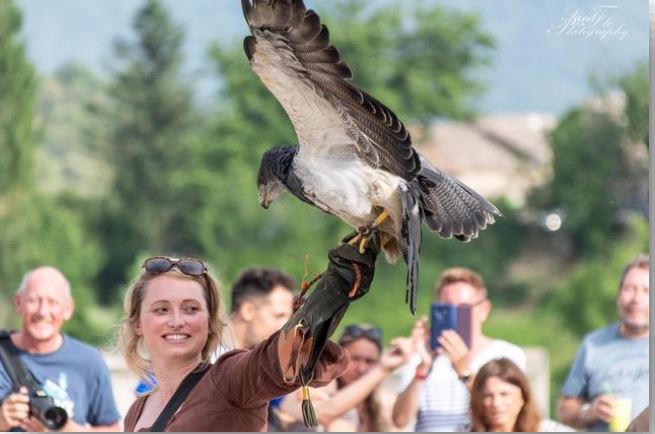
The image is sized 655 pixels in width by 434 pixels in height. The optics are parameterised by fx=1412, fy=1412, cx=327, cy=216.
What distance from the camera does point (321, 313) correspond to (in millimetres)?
3730

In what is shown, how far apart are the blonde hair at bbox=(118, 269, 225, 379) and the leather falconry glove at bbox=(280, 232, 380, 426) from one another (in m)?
0.40

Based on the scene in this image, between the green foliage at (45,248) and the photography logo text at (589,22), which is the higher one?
the green foliage at (45,248)

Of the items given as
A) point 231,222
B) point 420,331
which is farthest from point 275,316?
point 231,222

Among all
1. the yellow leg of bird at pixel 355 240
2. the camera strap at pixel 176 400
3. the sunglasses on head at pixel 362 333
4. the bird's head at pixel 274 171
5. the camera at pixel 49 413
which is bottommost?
the camera strap at pixel 176 400

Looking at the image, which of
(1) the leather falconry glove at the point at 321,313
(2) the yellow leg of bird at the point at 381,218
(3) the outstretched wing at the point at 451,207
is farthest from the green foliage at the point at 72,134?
(1) the leather falconry glove at the point at 321,313

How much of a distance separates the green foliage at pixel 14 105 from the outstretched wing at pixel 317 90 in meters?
44.3

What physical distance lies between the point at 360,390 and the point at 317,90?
2.57 m

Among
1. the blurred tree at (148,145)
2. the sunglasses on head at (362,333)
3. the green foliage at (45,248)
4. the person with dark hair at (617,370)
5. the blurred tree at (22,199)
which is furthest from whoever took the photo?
the blurred tree at (148,145)

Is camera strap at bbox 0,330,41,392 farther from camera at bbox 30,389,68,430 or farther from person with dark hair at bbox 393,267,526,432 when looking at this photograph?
person with dark hair at bbox 393,267,526,432

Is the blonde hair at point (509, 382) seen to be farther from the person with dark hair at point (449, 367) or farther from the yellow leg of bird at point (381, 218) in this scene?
the yellow leg of bird at point (381, 218)

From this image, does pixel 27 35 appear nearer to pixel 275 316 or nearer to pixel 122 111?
pixel 122 111

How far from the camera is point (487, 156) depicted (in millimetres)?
67688

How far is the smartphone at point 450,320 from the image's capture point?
6539 mm

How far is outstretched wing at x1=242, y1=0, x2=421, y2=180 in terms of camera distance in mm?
4094
